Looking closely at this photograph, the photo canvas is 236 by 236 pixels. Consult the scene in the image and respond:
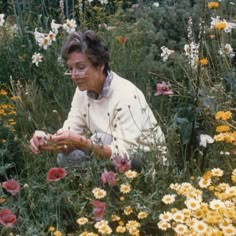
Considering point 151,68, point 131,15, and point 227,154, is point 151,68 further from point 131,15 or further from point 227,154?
point 227,154

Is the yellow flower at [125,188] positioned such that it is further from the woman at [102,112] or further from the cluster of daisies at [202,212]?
the woman at [102,112]

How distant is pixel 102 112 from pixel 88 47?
14.2 inches

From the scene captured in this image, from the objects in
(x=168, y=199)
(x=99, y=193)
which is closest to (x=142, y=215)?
(x=168, y=199)

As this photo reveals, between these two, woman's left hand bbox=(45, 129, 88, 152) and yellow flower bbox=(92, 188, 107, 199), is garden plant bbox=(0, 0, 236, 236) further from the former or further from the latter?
woman's left hand bbox=(45, 129, 88, 152)

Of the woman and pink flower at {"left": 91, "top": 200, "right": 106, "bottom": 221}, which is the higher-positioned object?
Result: the woman

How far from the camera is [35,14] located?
20.4ft

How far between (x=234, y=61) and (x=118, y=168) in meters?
2.47

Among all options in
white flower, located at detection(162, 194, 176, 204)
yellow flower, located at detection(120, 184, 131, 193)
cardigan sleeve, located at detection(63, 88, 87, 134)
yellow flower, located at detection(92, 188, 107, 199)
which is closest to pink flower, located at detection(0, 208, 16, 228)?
yellow flower, located at detection(92, 188, 107, 199)

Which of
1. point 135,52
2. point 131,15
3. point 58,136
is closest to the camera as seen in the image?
point 58,136

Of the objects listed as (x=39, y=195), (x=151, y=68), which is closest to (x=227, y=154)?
(x=39, y=195)

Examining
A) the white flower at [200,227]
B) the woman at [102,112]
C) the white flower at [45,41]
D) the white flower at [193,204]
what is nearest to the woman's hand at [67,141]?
the woman at [102,112]

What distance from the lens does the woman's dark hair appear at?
130 inches

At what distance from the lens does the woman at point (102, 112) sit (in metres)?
3.12

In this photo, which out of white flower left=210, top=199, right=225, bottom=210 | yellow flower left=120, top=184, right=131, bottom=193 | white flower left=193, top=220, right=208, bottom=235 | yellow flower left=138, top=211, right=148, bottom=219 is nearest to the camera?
white flower left=193, top=220, right=208, bottom=235
